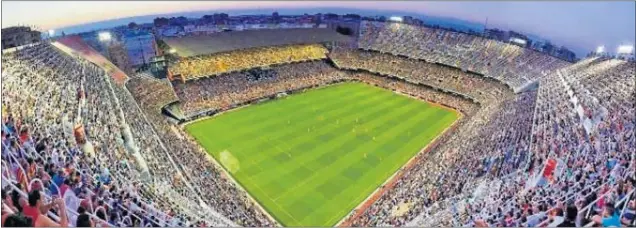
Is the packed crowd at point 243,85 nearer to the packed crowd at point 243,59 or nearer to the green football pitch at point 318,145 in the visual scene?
the packed crowd at point 243,59

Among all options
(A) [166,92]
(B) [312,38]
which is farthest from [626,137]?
(B) [312,38]

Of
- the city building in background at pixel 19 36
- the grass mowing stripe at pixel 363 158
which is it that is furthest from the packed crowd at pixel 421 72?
the city building in background at pixel 19 36

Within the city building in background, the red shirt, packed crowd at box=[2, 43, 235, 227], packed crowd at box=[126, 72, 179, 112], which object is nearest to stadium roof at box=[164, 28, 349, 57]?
packed crowd at box=[126, 72, 179, 112]

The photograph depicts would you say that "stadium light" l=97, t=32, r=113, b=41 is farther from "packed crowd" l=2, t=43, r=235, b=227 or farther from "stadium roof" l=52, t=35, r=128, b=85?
"packed crowd" l=2, t=43, r=235, b=227

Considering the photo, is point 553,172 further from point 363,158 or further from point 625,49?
point 625,49

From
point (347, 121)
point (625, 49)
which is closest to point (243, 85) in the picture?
point (347, 121)

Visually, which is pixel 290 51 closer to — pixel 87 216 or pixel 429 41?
pixel 429 41
